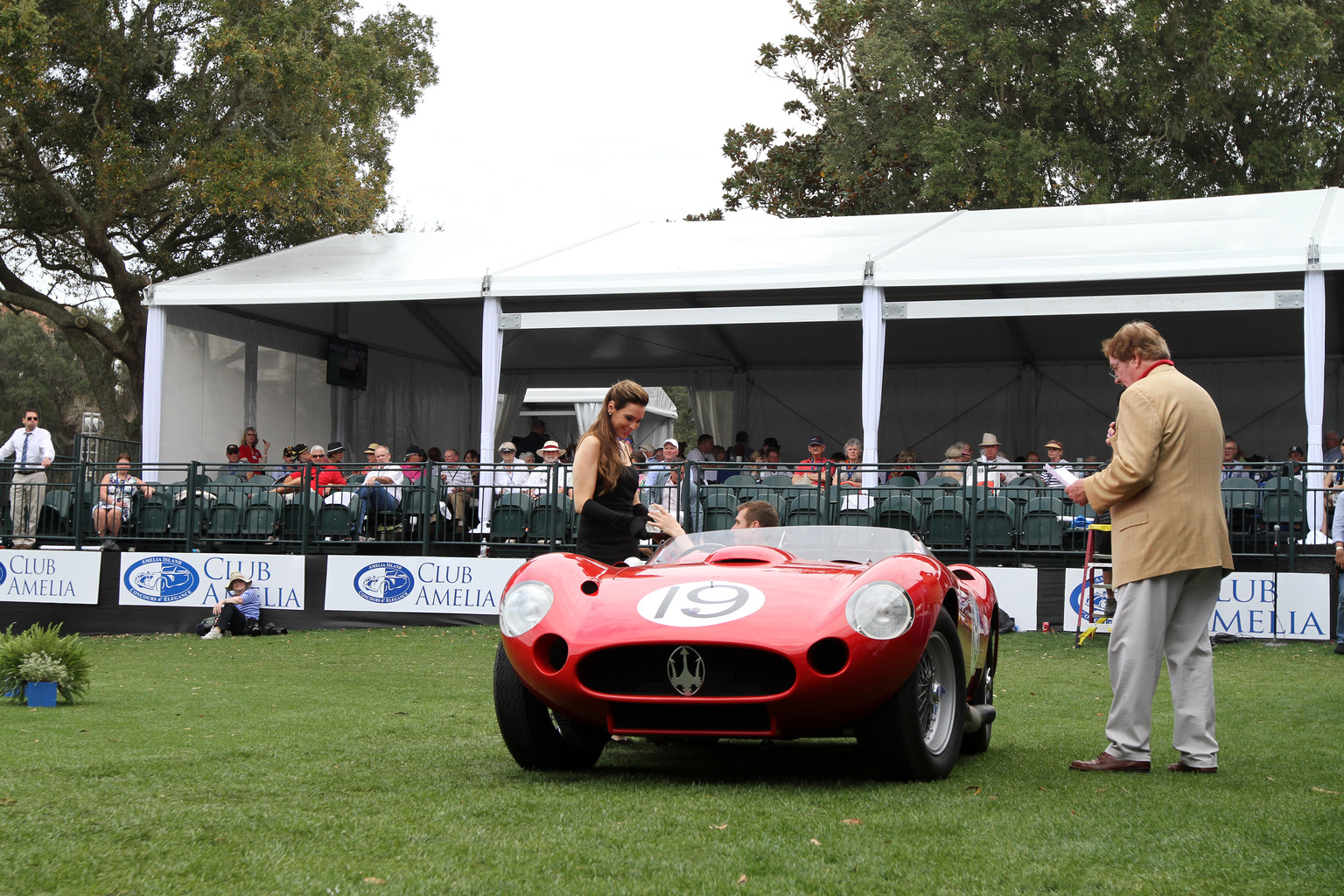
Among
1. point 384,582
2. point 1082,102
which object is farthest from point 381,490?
point 1082,102

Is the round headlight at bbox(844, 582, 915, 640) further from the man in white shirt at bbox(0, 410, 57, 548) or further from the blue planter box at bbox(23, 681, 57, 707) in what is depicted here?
the man in white shirt at bbox(0, 410, 57, 548)

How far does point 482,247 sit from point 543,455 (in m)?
5.29

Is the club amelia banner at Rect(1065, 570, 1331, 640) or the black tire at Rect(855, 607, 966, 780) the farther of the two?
the club amelia banner at Rect(1065, 570, 1331, 640)

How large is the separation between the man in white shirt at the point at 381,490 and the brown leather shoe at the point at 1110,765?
10354 mm

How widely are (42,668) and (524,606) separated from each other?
419 cm

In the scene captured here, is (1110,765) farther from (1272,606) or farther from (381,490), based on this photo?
(381,490)

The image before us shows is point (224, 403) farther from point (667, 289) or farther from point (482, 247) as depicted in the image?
point (667, 289)

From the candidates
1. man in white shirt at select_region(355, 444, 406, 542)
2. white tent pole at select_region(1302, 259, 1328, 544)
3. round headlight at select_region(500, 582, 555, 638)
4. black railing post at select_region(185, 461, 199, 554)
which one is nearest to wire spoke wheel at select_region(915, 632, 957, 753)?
round headlight at select_region(500, 582, 555, 638)

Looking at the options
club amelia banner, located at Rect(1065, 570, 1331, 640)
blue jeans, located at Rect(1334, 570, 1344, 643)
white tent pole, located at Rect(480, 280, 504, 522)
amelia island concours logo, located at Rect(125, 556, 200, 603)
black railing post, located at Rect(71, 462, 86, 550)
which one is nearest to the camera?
blue jeans, located at Rect(1334, 570, 1344, 643)

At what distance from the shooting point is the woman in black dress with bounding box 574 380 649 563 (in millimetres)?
5719

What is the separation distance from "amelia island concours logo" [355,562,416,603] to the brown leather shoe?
982 centimetres

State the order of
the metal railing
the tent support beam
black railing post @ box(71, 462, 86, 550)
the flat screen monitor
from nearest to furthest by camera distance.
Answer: the metal railing < black railing post @ box(71, 462, 86, 550) < the flat screen monitor < the tent support beam

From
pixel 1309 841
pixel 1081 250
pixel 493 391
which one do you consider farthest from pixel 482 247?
pixel 1309 841

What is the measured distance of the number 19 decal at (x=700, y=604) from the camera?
4.55 m
